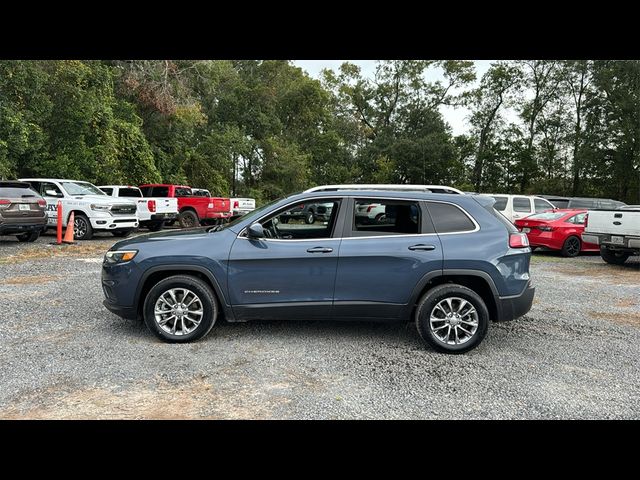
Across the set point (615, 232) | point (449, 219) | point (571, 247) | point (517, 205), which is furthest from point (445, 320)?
point (517, 205)

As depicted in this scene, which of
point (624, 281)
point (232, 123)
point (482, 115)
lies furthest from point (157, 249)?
point (482, 115)

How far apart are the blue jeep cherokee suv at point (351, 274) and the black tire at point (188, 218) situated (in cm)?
1364

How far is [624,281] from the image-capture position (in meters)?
9.19

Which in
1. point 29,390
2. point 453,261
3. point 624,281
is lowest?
point 29,390

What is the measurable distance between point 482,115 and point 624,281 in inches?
1398

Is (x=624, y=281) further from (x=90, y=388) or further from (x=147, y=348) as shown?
(x=90, y=388)

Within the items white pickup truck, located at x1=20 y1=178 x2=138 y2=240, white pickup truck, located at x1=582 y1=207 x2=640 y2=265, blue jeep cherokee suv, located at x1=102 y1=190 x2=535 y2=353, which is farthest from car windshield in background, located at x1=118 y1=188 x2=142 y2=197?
white pickup truck, located at x1=582 y1=207 x2=640 y2=265

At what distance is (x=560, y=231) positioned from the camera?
1257 cm

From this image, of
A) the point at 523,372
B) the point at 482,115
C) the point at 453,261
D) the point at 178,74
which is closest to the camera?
the point at 523,372

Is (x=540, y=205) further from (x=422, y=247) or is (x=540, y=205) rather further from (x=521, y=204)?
(x=422, y=247)

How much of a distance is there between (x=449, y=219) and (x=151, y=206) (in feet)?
42.4

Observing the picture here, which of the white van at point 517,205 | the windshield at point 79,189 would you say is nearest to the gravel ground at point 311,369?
the windshield at point 79,189

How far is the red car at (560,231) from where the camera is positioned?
41.3 ft

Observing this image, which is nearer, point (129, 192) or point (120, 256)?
point (120, 256)
